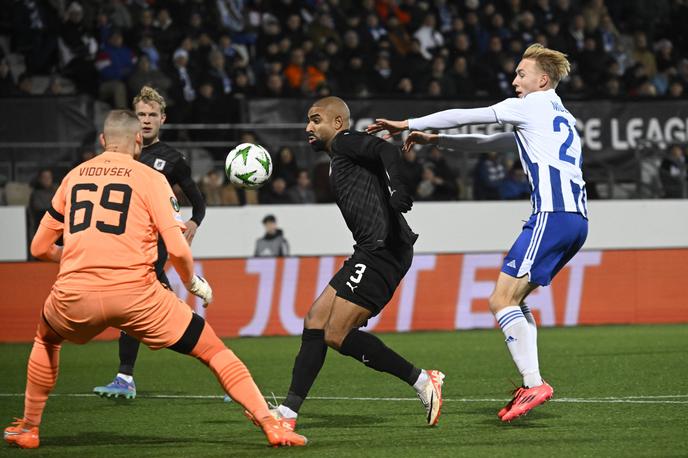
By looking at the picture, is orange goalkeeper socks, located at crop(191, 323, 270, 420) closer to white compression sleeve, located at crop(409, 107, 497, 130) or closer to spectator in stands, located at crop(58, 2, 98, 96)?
white compression sleeve, located at crop(409, 107, 497, 130)

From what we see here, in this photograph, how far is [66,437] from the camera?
7.17 m

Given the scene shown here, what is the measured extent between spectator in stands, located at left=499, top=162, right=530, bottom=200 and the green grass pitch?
5.86 m

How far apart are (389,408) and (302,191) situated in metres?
10.3

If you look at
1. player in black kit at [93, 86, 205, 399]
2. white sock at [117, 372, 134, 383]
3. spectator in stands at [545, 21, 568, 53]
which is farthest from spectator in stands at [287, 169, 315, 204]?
white sock at [117, 372, 134, 383]

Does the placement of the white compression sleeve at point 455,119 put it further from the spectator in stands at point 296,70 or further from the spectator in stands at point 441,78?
the spectator in stands at point 441,78

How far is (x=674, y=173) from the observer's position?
19.4 metres

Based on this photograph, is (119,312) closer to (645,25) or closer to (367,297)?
(367,297)

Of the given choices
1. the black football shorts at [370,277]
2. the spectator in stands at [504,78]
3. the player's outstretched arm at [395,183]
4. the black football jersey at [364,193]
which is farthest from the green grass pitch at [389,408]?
Result: the spectator in stands at [504,78]

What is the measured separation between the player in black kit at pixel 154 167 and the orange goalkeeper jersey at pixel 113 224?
2641mm

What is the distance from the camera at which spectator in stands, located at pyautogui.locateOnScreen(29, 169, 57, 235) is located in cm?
1655

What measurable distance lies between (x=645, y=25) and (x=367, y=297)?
17380 millimetres

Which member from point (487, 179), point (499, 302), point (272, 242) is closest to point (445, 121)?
point (499, 302)

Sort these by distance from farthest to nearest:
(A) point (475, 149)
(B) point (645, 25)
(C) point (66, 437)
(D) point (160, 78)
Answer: (B) point (645, 25) → (D) point (160, 78) → (A) point (475, 149) → (C) point (66, 437)

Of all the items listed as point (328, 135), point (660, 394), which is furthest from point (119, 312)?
point (660, 394)
